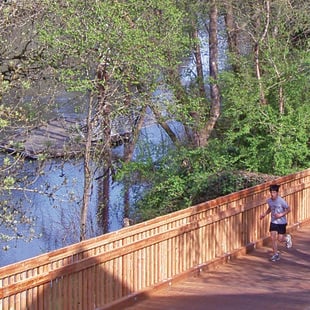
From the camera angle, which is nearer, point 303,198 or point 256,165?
point 303,198

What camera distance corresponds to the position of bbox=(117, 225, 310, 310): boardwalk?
11.3m

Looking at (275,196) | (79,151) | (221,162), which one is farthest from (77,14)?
(275,196)

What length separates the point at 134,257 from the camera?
1157 cm

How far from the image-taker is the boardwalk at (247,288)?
11320 mm

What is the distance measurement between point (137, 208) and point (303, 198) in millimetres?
6519

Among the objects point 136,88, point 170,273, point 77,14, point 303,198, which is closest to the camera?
point 170,273

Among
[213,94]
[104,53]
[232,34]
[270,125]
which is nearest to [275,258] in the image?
[104,53]

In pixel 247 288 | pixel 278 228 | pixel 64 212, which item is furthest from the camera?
pixel 64 212

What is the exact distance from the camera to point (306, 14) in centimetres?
2538

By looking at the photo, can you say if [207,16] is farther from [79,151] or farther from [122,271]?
[122,271]

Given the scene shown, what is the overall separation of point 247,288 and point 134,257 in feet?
7.17

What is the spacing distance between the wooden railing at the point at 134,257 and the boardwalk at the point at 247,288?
11.0 inches

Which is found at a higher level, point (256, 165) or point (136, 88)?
point (136, 88)

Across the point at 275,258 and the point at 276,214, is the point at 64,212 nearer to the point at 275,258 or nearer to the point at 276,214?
the point at 275,258
